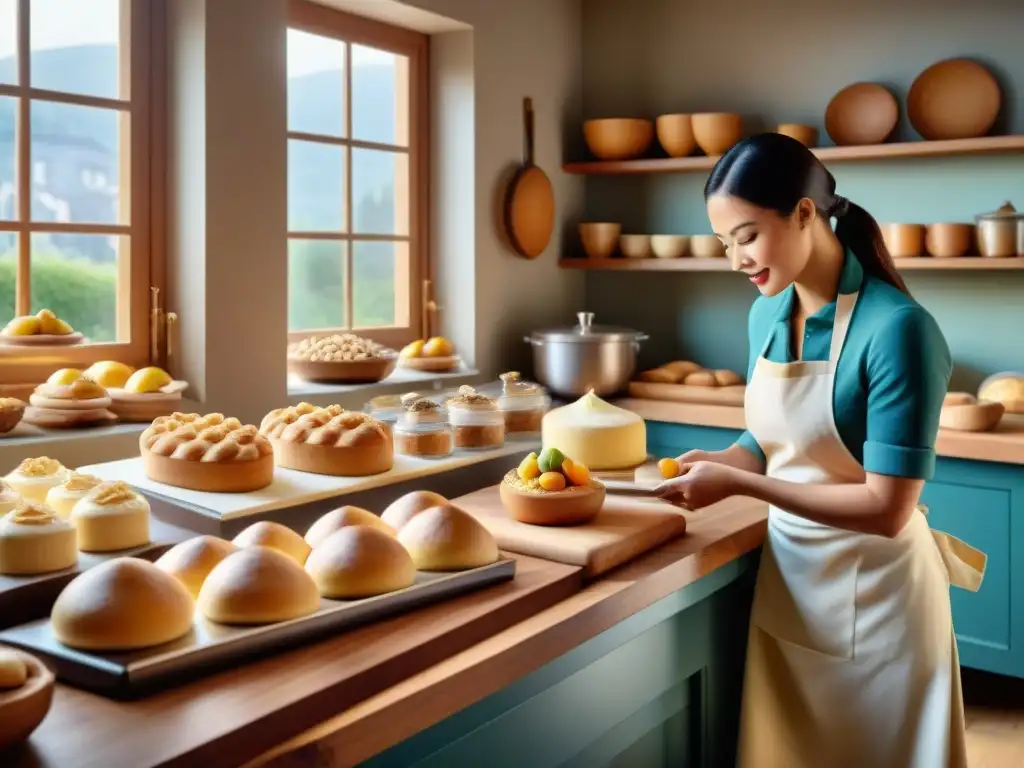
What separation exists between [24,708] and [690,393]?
3022 mm

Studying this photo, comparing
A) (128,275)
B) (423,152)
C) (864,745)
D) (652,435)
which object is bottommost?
(864,745)

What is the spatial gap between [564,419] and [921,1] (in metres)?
2.40

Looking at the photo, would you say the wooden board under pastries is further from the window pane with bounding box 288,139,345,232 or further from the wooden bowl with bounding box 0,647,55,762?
the wooden bowl with bounding box 0,647,55,762

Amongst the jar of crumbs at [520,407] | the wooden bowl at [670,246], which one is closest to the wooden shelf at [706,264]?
the wooden bowl at [670,246]

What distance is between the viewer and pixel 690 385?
3820 millimetres

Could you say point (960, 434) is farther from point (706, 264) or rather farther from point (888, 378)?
point (888, 378)

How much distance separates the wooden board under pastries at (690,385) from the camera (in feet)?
12.2

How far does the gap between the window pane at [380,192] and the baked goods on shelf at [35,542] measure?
7.64ft

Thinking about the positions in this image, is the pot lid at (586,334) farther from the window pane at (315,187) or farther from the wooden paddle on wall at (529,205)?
the window pane at (315,187)

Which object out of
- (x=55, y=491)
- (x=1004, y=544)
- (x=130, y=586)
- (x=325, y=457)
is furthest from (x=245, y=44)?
(x=1004, y=544)

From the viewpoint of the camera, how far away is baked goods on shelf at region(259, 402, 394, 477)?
6.32ft

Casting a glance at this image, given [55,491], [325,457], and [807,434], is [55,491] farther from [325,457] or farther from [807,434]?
[807,434]

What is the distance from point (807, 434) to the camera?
5.64ft

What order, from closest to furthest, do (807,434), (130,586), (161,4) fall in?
(130,586) → (807,434) → (161,4)
